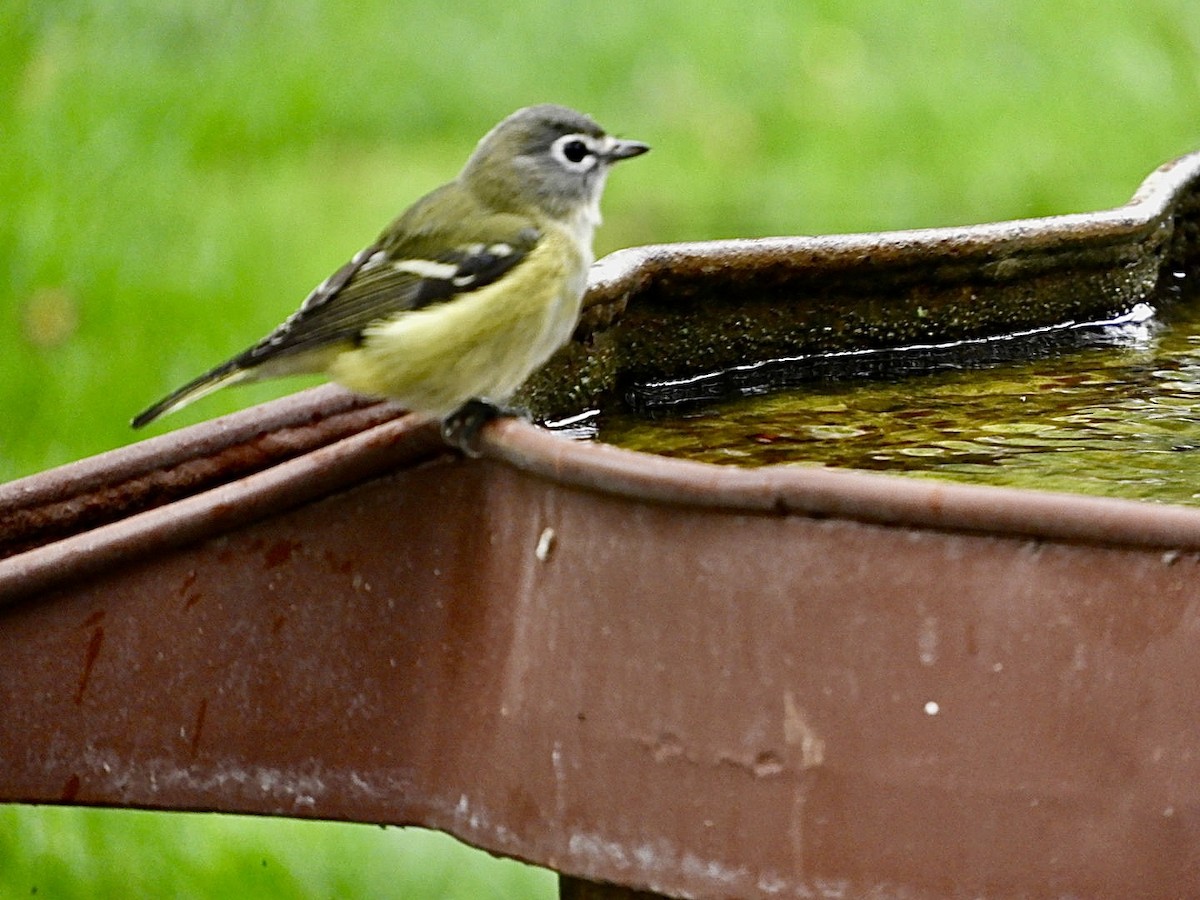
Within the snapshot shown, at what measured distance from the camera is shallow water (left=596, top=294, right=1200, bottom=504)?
267cm

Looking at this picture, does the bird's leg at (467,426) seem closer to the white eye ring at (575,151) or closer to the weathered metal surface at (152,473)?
the weathered metal surface at (152,473)

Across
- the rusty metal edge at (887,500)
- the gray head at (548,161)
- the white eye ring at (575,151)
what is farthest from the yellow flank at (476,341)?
the rusty metal edge at (887,500)

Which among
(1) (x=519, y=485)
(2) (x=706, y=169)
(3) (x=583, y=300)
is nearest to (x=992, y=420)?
(3) (x=583, y=300)

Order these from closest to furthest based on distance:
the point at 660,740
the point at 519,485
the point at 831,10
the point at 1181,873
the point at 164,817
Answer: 1. the point at 1181,873
2. the point at 660,740
3. the point at 519,485
4. the point at 164,817
5. the point at 831,10

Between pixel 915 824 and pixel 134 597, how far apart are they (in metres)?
1.00

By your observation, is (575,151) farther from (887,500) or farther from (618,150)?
(887,500)

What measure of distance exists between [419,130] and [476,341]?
4359 millimetres

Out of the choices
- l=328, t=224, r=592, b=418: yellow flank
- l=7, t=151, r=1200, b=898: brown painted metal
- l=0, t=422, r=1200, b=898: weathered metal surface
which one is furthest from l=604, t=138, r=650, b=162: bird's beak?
l=0, t=422, r=1200, b=898: weathered metal surface

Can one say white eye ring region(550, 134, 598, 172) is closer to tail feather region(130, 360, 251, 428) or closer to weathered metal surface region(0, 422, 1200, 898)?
tail feather region(130, 360, 251, 428)

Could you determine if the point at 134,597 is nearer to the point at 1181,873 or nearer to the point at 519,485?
the point at 519,485

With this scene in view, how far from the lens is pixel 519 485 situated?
212 cm

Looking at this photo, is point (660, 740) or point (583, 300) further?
point (583, 300)

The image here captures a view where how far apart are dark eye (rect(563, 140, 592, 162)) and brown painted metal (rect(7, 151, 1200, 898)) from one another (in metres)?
1.14

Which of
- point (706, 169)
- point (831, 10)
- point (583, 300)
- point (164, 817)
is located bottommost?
point (164, 817)
